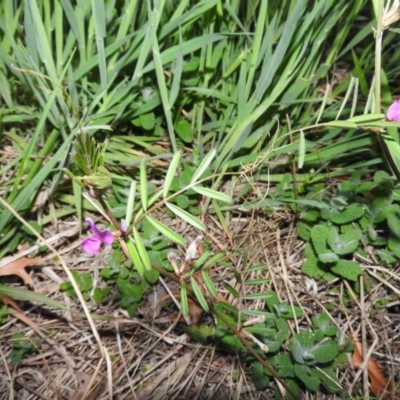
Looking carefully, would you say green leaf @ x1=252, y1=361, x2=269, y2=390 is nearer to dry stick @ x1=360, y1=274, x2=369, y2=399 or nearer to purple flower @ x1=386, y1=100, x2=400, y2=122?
dry stick @ x1=360, y1=274, x2=369, y2=399

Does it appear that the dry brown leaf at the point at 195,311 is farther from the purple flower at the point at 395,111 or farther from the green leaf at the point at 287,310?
the purple flower at the point at 395,111

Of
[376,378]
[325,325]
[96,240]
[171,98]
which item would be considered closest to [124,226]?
[96,240]

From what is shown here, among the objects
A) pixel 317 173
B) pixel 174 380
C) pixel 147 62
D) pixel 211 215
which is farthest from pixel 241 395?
pixel 147 62

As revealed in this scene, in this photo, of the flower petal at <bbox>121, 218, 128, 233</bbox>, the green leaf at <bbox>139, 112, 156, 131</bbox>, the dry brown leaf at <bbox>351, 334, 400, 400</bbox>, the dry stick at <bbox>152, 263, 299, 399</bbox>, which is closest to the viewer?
the flower petal at <bbox>121, 218, 128, 233</bbox>

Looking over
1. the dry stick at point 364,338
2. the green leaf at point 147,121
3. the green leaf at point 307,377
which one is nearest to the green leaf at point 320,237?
the dry stick at point 364,338

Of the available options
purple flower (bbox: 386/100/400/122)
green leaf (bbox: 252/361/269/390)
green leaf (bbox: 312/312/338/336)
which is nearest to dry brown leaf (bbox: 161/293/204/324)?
green leaf (bbox: 252/361/269/390)

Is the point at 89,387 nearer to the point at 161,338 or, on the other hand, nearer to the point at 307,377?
the point at 161,338
